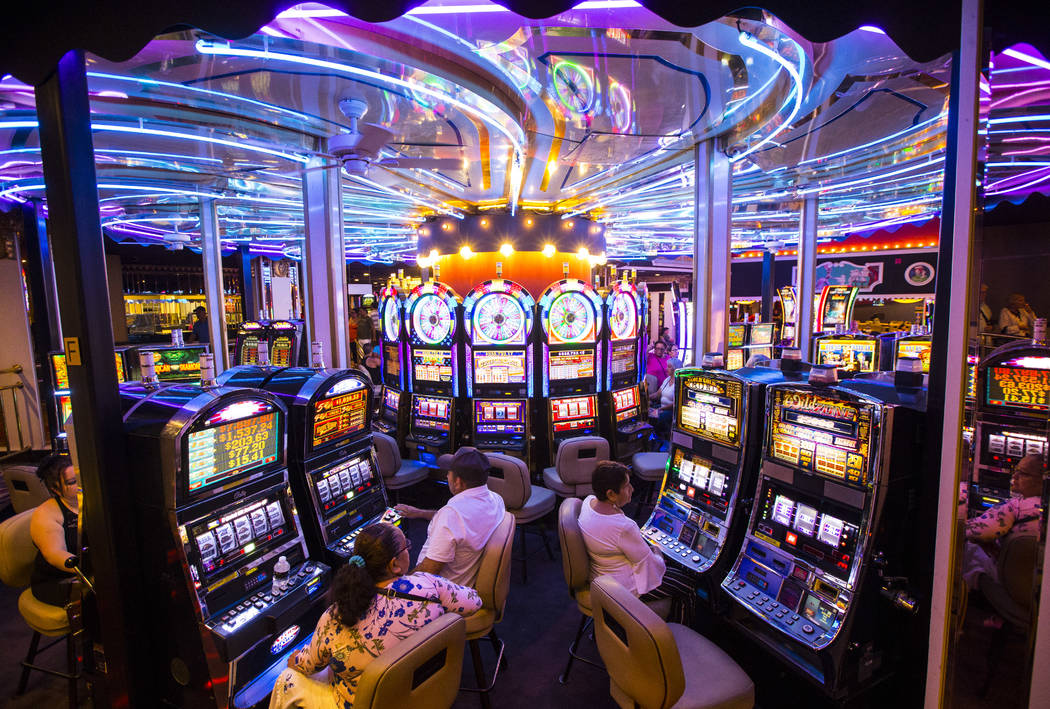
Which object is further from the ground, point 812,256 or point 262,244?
point 262,244

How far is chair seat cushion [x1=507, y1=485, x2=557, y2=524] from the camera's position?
4016 mm

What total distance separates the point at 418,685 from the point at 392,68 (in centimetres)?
375

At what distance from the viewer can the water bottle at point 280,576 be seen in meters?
2.42

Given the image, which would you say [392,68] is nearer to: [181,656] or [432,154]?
[432,154]

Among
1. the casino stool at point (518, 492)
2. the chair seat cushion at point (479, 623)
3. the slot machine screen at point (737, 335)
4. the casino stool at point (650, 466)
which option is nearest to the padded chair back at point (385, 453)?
the casino stool at point (518, 492)

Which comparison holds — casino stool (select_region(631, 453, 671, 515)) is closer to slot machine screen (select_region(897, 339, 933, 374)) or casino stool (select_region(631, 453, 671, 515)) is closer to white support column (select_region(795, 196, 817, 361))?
slot machine screen (select_region(897, 339, 933, 374))

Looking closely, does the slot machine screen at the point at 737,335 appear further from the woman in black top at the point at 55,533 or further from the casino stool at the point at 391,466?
the woman in black top at the point at 55,533

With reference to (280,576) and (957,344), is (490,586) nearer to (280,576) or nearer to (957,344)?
(280,576)

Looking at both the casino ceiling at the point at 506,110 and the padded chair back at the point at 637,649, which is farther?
the casino ceiling at the point at 506,110

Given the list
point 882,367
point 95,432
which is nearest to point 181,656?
point 95,432

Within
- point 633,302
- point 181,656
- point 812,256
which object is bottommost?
point 181,656

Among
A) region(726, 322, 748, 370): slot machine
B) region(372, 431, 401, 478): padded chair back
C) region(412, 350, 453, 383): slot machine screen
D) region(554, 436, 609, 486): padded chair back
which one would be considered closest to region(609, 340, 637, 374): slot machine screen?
region(554, 436, 609, 486): padded chair back

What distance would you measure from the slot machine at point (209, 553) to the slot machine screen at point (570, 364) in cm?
369

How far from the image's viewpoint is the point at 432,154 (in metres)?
5.91
